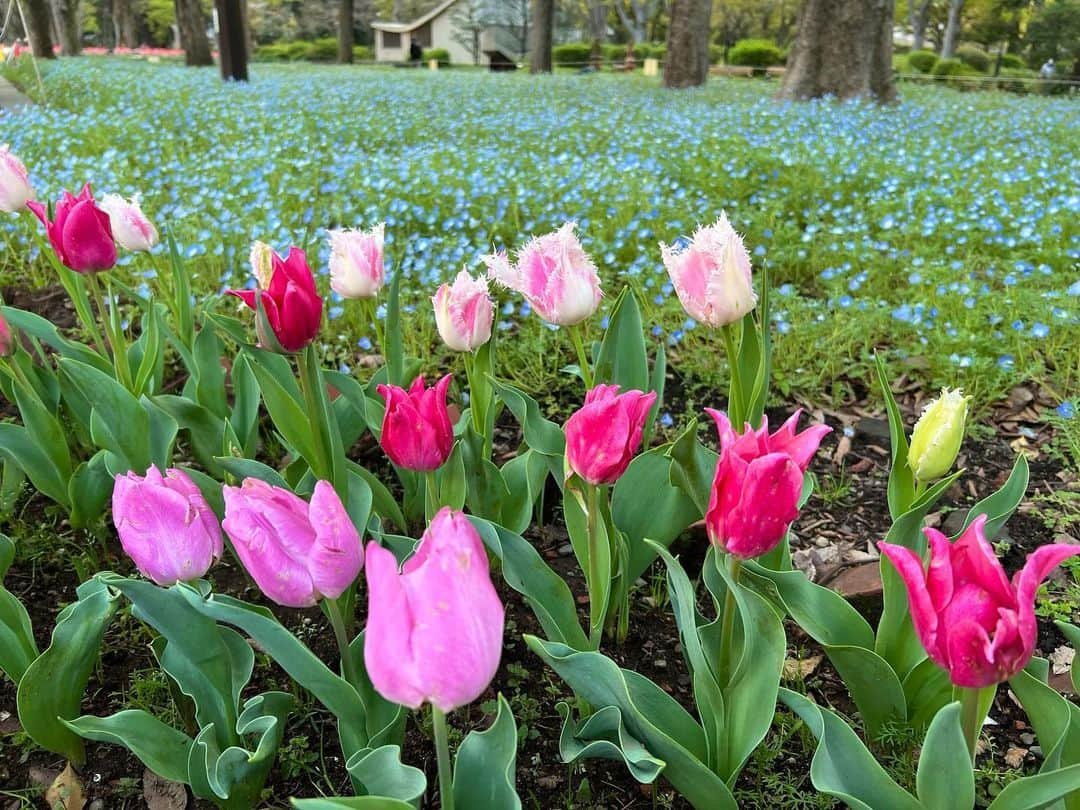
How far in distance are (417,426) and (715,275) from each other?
475 millimetres

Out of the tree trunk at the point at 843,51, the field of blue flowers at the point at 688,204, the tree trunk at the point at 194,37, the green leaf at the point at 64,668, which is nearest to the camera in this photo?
the green leaf at the point at 64,668

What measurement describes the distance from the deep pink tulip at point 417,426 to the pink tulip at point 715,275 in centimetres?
38

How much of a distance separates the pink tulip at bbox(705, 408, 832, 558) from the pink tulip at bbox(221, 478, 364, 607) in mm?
405

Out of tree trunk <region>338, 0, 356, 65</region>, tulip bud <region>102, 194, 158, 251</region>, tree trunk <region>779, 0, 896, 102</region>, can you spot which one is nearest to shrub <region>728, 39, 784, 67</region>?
tree trunk <region>338, 0, 356, 65</region>

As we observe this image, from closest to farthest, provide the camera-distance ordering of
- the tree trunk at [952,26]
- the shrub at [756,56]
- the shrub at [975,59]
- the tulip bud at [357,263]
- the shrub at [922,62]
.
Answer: the tulip bud at [357,263] → the shrub at [922,62] → the shrub at [756,56] → the shrub at [975,59] → the tree trunk at [952,26]

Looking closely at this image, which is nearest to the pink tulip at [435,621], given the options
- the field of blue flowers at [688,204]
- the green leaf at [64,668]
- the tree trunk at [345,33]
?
the green leaf at [64,668]

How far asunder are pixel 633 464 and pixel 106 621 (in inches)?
32.0

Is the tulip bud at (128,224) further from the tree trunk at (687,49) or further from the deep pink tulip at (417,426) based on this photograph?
the tree trunk at (687,49)

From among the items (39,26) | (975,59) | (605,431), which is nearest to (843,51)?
(605,431)

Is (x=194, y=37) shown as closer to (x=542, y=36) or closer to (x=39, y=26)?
(x=39, y=26)

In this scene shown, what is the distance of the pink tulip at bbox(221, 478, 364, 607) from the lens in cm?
93

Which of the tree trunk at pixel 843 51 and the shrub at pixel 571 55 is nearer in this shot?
the tree trunk at pixel 843 51

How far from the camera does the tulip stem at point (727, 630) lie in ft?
3.53

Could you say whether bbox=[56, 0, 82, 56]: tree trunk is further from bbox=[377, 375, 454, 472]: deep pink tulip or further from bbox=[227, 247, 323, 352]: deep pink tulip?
bbox=[377, 375, 454, 472]: deep pink tulip
